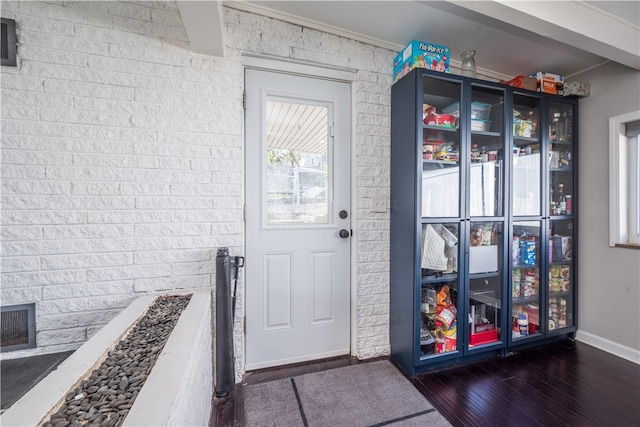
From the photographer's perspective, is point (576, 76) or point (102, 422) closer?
point (102, 422)

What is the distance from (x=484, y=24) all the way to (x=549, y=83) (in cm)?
97

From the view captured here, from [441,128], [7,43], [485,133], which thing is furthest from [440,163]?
[7,43]

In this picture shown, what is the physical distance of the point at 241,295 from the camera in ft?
5.90

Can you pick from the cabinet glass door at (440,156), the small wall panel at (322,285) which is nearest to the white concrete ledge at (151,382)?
the small wall panel at (322,285)

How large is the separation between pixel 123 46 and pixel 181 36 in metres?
0.33

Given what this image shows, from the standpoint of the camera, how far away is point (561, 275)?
2381 mm

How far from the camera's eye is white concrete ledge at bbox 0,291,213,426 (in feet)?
2.20

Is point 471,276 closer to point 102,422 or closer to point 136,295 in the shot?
point 102,422

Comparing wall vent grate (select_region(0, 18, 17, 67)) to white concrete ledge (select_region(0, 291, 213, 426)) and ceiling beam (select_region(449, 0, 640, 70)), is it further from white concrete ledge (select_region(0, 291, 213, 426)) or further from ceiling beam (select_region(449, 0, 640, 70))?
ceiling beam (select_region(449, 0, 640, 70))

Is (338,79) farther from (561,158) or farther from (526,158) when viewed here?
(561,158)

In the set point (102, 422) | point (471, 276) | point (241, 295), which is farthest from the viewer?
point (471, 276)

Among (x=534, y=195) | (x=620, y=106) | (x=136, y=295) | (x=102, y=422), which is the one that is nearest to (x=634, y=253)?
(x=534, y=195)

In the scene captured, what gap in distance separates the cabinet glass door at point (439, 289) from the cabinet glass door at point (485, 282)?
158 mm

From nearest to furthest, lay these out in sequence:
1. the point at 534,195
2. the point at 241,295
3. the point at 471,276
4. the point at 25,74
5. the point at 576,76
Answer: the point at 25,74 < the point at 241,295 < the point at 471,276 < the point at 534,195 < the point at 576,76
